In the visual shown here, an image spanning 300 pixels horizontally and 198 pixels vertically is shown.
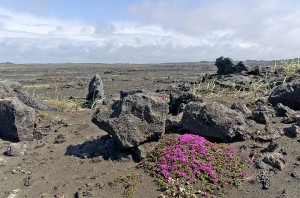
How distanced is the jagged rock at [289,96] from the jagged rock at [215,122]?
2.24 m

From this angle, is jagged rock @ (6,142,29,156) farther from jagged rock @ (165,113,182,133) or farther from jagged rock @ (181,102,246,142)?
jagged rock @ (181,102,246,142)

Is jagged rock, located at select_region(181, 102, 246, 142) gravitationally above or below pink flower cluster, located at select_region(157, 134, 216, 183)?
above

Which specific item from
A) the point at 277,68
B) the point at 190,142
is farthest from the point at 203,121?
the point at 277,68

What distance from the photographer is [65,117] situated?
32.6ft

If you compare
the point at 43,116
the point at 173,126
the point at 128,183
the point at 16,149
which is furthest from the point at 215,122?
the point at 43,116

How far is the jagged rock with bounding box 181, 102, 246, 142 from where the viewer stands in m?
7.00

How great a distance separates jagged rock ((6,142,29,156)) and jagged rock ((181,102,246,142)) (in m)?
3.01

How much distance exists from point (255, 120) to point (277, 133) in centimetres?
75

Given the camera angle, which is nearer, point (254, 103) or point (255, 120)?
point (255, 120)

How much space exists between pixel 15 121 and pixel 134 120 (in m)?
2.73

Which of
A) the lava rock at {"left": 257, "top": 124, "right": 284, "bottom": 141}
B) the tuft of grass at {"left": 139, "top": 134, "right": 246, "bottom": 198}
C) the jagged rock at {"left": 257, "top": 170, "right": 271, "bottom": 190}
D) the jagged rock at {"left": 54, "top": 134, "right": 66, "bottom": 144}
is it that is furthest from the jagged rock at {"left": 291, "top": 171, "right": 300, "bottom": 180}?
the jagged rock at {"left": 54, "top": 134, "right": 66, "bottom": 144}

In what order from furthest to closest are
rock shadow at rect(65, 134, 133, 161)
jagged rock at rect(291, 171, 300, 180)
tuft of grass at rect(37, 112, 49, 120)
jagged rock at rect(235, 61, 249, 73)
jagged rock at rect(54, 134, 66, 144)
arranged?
1. jagged rock at rect(235, 61, 249, 73)
2. tuft of grass at rect(37, 112, 49, 120)
3. jagged rock at rect(54, 134, 66, 144)
4. rock shadow at rect(65, 134, 133, 161)
5. jagged rock at rect(291, 171, 300, 180)

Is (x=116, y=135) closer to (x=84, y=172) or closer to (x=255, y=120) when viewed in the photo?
(x=84, y=172)

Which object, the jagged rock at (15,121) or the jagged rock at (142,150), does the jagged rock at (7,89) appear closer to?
the jagged rock at (15,121)
